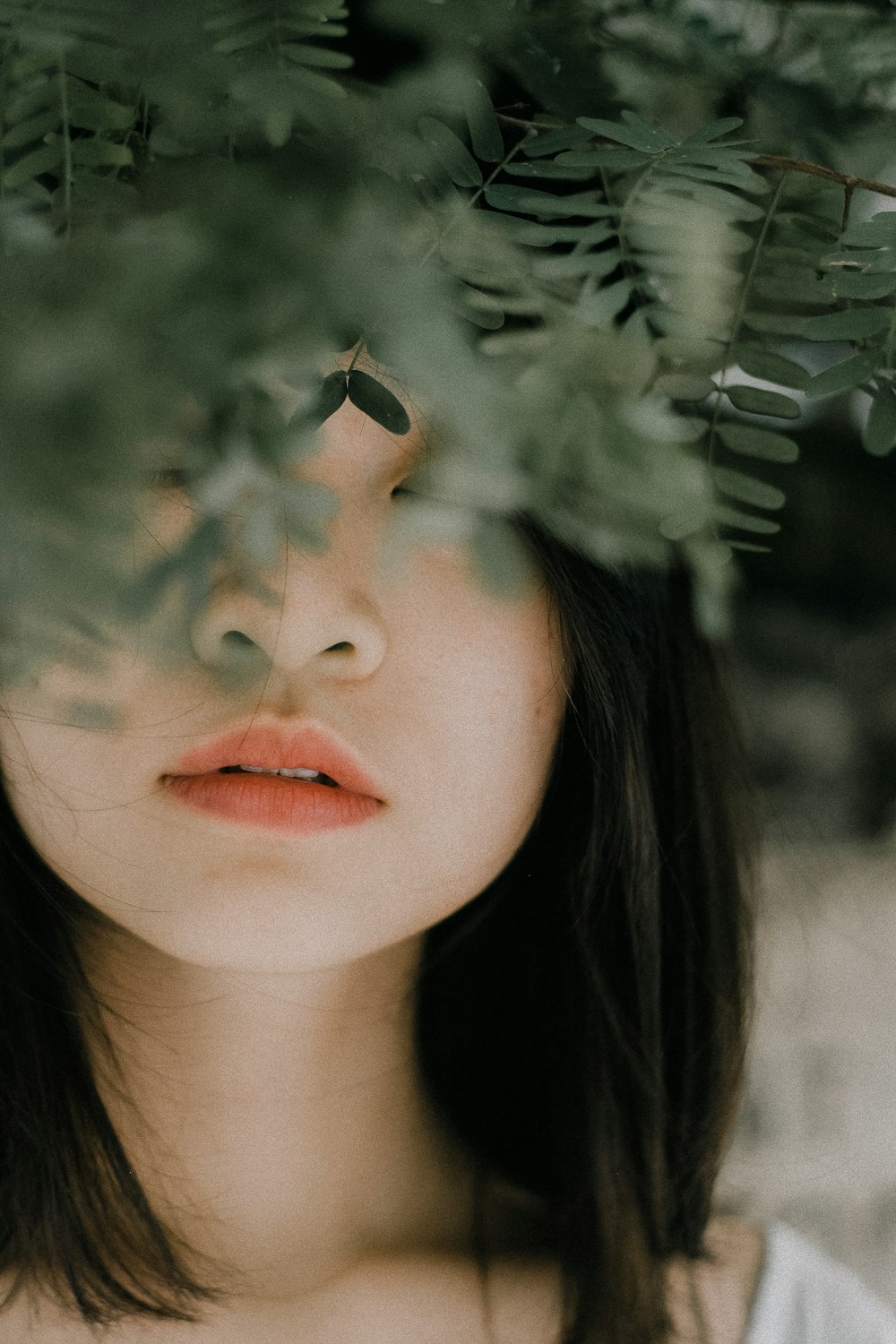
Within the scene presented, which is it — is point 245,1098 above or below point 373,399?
below

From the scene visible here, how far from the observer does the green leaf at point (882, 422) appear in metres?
0.66

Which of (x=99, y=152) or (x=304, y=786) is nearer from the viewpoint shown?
(x=99, y=152)

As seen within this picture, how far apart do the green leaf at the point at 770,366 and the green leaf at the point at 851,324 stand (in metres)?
0.03

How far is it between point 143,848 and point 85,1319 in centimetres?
49

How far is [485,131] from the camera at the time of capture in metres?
0.63

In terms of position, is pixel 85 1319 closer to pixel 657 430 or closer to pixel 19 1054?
pixel 19 1054

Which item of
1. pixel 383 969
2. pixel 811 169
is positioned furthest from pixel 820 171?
pixel 383 969

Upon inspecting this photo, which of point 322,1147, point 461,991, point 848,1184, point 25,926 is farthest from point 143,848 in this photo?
point 848,1184

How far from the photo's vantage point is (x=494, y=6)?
0.54 m

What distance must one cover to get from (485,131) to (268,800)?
48cm

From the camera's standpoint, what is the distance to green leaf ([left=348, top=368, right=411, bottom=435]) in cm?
58

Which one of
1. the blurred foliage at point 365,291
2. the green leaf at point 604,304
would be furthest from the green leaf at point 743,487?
the green leaf at point 604,304

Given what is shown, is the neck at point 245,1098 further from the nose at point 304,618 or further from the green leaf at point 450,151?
the green leaf at point 450,151

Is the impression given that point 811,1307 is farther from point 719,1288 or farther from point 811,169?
point 811,169
